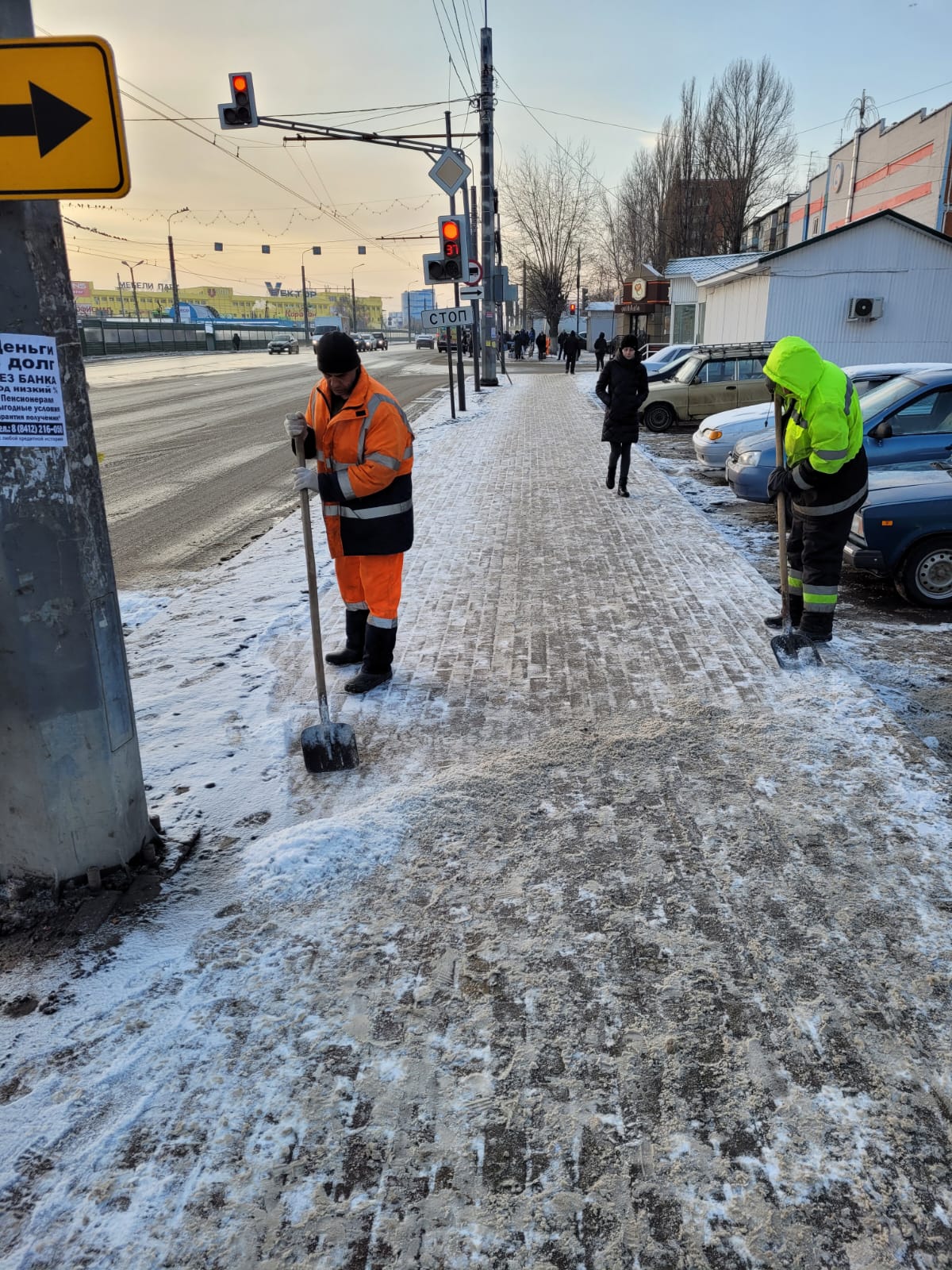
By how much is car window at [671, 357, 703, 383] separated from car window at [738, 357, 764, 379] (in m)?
0.78

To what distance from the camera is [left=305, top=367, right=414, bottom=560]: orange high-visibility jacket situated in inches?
175

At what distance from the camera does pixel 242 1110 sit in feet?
7.43

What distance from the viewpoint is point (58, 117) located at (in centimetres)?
247

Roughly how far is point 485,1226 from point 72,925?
1733 mm

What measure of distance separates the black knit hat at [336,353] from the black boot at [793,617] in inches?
129

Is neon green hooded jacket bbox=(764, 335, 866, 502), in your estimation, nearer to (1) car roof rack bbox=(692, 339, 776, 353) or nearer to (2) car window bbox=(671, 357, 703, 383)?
(1) car roof rack bbox=(692, 339, 776, 353)

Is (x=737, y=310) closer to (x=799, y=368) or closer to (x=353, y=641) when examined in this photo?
(x=799, y=368)

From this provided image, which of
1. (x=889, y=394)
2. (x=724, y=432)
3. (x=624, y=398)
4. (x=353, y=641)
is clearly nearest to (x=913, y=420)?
(x=889, y=394)

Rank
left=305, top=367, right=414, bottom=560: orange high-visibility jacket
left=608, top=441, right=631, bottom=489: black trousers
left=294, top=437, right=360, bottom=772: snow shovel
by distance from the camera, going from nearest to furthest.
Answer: left=294, top=437, right=360, bottom=772: snow shovel < left=305, top=367, right=414, bottom=560: orange high-visibility jacket < left=608, top=441, right=631, bottom=489: black trousers

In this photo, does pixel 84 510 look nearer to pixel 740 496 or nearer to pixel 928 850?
pixel 928 850

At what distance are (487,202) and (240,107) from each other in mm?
10166

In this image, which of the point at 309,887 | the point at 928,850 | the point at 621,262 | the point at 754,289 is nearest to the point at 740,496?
the point at 928,850

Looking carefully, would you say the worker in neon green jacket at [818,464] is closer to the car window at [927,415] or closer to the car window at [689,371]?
the car window at [927,415]

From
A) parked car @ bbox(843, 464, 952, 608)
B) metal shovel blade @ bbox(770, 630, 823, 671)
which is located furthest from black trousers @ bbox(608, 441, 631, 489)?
A: metal shovel blade @ bbox(770, 630, 823, 671)
